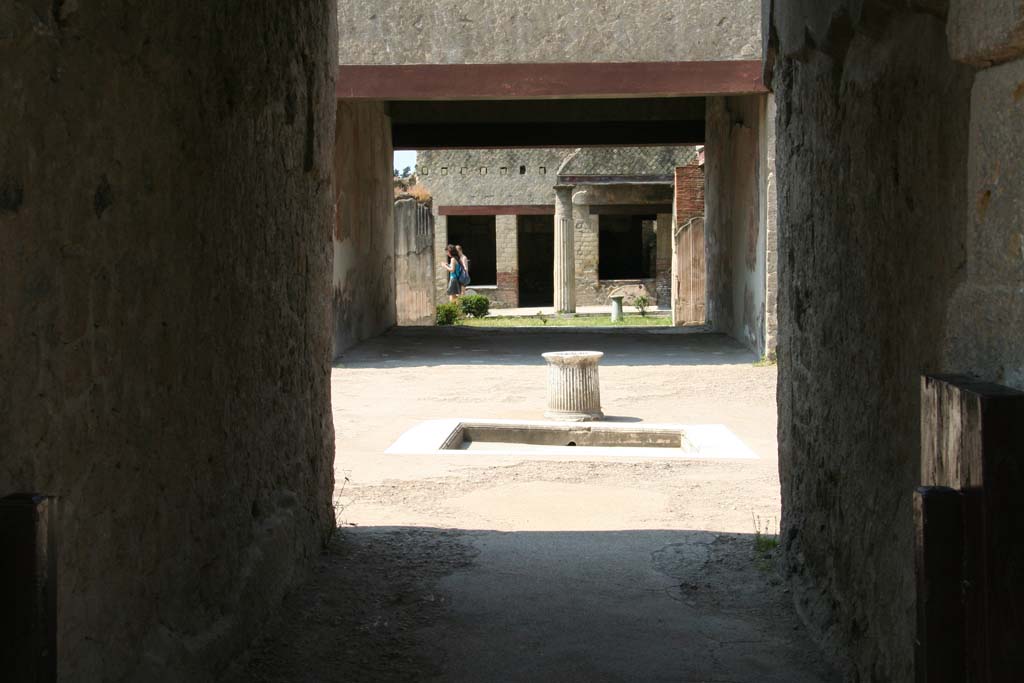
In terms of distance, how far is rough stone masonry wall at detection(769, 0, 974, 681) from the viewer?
226cm

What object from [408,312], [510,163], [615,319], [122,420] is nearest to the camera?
[122,420]

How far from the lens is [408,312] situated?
62.6 ft

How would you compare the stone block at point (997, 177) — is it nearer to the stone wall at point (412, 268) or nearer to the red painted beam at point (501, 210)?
the stone wall at point (412, 268)

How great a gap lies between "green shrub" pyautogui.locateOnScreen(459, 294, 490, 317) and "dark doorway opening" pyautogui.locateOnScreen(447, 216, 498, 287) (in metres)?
7.91

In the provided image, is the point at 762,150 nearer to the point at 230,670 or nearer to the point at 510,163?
the point at 230,670

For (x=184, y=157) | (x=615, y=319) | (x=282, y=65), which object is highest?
(x=282, y=65)

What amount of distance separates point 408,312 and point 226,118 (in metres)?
16.1

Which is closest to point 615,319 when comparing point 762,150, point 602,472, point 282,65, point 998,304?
point 762,150

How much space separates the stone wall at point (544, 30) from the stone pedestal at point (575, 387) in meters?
3.36

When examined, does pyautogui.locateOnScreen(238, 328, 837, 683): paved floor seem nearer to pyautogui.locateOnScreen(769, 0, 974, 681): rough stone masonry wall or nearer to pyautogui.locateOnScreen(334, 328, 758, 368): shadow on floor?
pyautogui.locateOnScreen(769, 0, 974, 681): rough stone masonry wall

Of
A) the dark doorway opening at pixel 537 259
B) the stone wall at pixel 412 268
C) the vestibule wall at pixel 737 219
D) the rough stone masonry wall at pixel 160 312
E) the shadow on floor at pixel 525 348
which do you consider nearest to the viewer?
the rough stone masonry wall at pixel 160 312

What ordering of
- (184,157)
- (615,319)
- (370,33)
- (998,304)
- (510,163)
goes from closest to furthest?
(998,304) → (184,157) → (370,33) → (615,319) → (510,163)

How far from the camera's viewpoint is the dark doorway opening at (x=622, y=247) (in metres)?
→ 33.9

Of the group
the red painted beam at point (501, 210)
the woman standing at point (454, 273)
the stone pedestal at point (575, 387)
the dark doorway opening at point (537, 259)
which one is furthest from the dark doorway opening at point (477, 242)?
the stone pedestal at point (575, 387)
